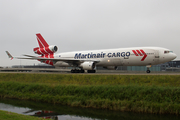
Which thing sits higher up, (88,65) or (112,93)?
(88,65)

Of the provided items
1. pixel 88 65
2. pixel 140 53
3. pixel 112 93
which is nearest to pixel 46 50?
pixel 88 65

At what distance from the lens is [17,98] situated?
17.3m

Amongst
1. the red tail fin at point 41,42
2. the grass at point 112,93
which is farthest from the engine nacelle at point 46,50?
the grass at point 112,93

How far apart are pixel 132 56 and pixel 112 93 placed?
39.2 feet

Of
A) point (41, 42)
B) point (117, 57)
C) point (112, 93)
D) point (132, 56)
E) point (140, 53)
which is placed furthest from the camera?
point (41, 42)

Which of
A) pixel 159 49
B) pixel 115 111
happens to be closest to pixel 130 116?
pixel 115 111

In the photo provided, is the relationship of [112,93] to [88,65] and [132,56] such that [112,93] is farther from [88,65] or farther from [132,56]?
[88,65]

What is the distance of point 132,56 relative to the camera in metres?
24.2

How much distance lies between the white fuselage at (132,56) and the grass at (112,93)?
7776 millimetres

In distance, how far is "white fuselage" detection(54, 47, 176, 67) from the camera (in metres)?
22.9

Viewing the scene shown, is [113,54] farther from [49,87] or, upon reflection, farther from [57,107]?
[57,107]

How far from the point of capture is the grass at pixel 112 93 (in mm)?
11766

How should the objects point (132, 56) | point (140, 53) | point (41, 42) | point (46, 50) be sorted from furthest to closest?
point (41, 42) → point (46, 50) → point (132, 56) → point (140, 53)

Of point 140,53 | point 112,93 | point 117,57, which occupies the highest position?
point 140,53
